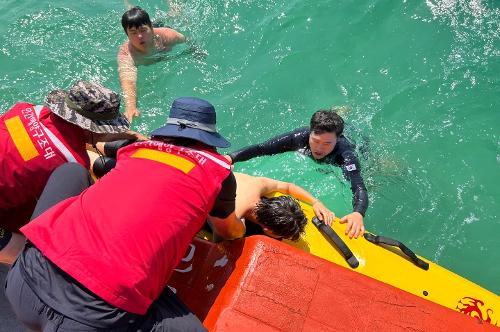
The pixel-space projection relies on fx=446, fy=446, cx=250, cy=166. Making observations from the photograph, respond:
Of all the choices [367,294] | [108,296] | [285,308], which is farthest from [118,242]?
[367,294]

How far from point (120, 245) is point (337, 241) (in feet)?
5.59

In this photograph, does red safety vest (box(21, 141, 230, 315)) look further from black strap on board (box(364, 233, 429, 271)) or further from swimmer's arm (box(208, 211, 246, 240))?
black strap on board (box(364, 233, 429, 271))

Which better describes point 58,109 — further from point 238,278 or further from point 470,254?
point 470,254

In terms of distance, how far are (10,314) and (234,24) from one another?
4630mm

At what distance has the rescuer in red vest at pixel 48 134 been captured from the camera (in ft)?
7.73

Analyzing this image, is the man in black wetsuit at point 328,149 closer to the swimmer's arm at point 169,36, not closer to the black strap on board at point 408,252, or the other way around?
the black strap on board at point 408,252

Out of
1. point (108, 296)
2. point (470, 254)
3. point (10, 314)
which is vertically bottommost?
point (470, 254)

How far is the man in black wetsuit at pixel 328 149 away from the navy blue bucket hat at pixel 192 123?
4.17 feet

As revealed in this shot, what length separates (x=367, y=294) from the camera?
2438mm

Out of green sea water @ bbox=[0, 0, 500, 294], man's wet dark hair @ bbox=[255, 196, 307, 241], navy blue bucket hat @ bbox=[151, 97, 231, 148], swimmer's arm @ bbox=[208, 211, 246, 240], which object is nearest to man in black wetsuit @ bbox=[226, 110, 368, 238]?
green sea water @ bbox=[0, 0, 500, 294]

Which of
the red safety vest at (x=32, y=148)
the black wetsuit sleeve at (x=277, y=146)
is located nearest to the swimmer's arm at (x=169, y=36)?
the black wetsuit sleeve at (x=277, y=146)

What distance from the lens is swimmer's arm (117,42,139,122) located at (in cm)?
523

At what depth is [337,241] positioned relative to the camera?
10.0 feet

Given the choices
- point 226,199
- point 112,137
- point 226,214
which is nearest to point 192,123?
point 226,199
